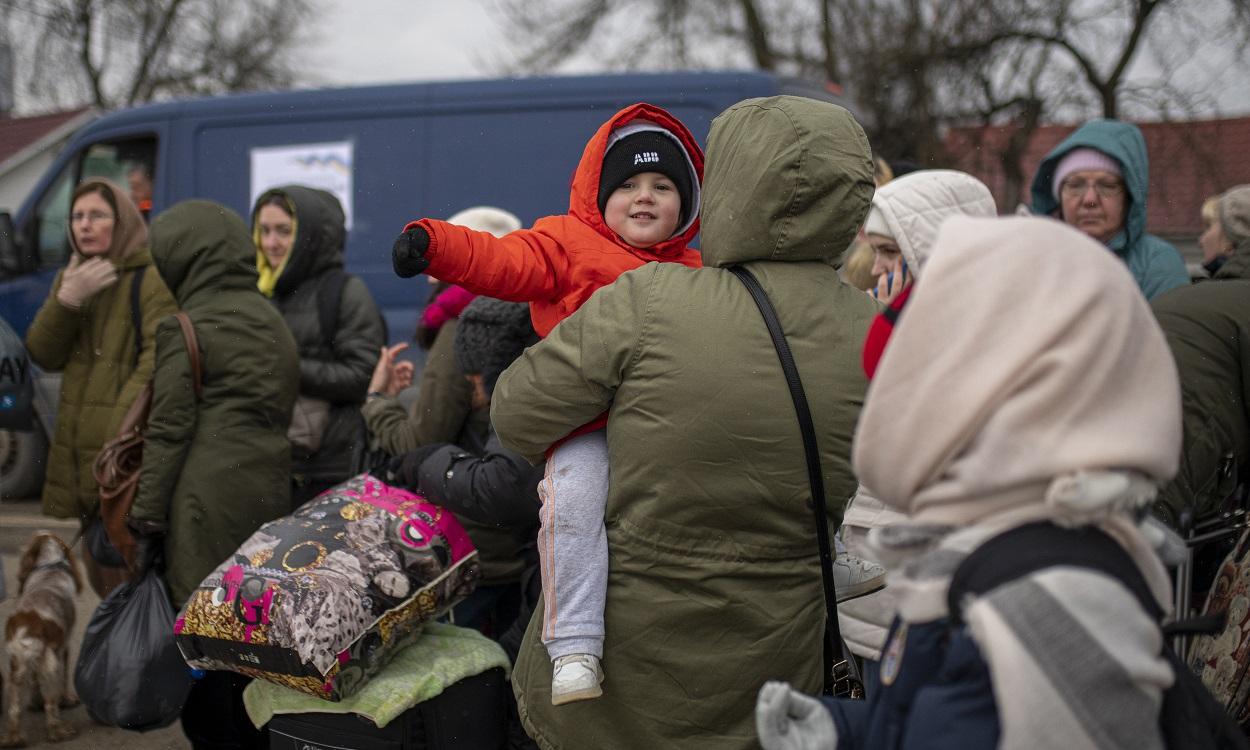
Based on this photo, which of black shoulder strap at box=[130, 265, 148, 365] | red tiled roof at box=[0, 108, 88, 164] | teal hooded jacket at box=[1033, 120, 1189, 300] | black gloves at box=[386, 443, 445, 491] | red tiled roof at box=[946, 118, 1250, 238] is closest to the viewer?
black gloves at box=[386, 443, 445, 491]

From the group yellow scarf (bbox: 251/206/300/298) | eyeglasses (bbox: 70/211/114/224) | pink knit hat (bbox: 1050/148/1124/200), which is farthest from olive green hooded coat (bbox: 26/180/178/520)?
pink knit hat (bbox: 1050/148/1124/200)

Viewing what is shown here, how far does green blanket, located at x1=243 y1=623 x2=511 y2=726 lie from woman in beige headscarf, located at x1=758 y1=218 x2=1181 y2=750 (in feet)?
5.52

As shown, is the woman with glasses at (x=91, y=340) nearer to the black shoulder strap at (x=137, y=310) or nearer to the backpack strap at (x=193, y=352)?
the black shoulder strap at (x=137, y=310)

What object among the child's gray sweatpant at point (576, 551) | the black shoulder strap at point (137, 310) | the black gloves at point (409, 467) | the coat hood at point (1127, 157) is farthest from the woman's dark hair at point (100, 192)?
the coat hood at point (1127, 157)

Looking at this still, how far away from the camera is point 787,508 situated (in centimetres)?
201

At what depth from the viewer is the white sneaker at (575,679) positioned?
2.02 meters

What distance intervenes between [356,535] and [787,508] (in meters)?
1.25

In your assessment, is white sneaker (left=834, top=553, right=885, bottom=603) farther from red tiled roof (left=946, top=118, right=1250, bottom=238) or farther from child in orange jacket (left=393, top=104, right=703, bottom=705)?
red tiled roof (left=946, top=118, right=1250, bottom=238)

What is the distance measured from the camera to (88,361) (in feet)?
13.9

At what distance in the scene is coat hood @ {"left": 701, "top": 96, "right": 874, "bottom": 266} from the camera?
202 centimetres

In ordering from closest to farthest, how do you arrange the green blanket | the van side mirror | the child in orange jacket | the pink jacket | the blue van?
1. the child in orange jacket
2. the green blanket
3. the pink jacket
4. the van side mirror
5. the blue van

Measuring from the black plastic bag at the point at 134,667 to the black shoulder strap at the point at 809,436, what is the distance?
2159 millimetres

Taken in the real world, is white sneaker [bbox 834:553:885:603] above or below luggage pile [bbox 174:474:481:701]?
above

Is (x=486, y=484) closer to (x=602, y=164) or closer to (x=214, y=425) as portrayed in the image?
(x=602, y=164)
